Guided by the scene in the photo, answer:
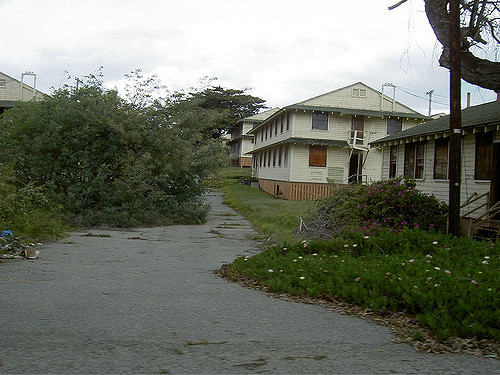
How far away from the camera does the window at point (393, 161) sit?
71.3 feet

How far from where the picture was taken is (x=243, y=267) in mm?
8594

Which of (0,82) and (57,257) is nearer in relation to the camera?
(57,257)

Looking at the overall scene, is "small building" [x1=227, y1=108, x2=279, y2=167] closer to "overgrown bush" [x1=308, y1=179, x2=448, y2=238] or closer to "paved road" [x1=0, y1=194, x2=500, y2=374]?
"overgrown bush" [x1=308, y1=179, x2=448, y2=238]

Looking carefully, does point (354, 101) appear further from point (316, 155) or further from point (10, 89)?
point (10, 89)

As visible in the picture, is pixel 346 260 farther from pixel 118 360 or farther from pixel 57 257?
pixel 57 257

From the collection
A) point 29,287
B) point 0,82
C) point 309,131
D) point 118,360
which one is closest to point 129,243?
point 29,287

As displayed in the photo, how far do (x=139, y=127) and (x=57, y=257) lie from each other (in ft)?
27.8

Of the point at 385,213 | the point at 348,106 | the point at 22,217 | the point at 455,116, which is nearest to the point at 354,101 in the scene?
the point at 348,106

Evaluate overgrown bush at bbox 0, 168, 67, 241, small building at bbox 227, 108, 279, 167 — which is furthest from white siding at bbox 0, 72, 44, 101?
overgrown bush at bbox 0, 168, 67, 241

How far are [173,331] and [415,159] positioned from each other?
1658 cm

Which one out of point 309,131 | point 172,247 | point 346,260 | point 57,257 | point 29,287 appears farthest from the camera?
point 309,131

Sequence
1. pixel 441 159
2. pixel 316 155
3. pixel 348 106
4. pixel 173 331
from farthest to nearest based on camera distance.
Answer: pixel 348 106 → pixel 316 155 → pixel 441 159 → pixel 173 331

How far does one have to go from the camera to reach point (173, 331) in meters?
5.10

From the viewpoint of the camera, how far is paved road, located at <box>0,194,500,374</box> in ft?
13.8
